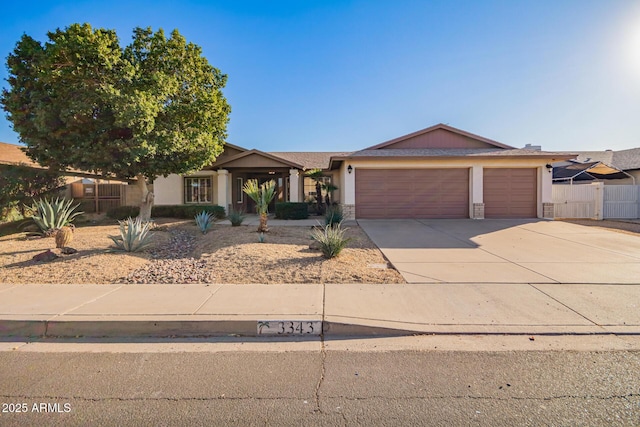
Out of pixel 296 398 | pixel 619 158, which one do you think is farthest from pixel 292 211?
pixel 619 158

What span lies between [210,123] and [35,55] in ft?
20.5

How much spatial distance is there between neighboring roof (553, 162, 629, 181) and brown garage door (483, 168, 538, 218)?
798cm

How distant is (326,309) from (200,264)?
12.7 feet

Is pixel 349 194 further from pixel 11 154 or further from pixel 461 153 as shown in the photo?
pixel 11 154

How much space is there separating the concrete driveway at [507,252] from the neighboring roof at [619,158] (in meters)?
16.4

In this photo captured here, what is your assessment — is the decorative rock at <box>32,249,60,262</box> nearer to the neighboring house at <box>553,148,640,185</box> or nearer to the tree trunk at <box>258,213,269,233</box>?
the tree trunk at <box>258,213,269,233</box>

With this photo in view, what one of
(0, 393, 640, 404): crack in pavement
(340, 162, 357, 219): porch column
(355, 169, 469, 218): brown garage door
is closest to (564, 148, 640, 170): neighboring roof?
(355, 169, 469, 218): brown garage door

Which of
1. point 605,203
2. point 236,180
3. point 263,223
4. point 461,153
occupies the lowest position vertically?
point 263,223

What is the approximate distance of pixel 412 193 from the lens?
50.2ft

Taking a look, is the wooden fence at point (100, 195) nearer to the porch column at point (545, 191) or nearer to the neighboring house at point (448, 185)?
the neighboring house at point (448, 185)

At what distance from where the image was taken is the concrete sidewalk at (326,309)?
13.3 ft

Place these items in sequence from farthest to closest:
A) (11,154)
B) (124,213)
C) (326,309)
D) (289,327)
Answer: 1. (11,154)
2. (124,213)
3. (326,309)
4. (289,327)

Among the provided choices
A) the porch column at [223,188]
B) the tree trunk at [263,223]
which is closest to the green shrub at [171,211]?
the porch column at [223,188]

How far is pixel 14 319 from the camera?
162 inches
